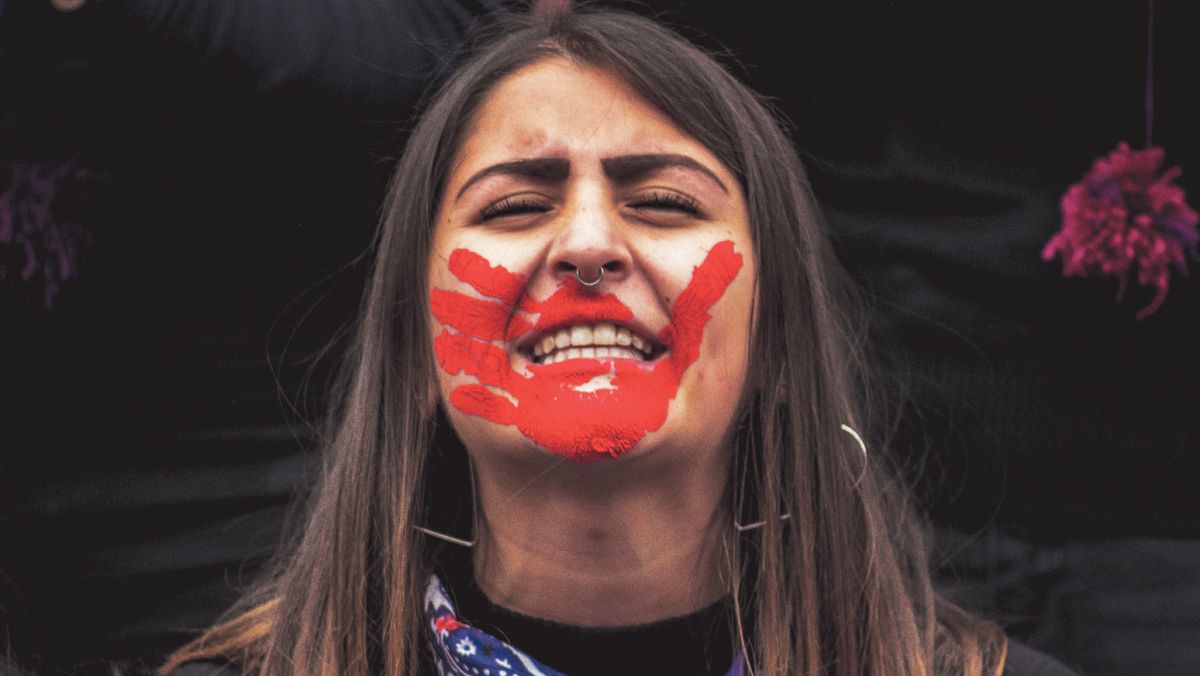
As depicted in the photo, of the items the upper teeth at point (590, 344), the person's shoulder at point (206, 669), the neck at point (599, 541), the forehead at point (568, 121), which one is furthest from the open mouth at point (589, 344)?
the person's shoulder at point (206, 669)

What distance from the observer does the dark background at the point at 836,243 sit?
2514 millimetres

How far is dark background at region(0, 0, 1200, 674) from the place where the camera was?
2.51 meters

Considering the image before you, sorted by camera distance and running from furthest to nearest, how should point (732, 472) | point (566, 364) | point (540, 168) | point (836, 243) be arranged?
1. point (836, 243)
2. point (732, 472)
3. point (540, 168)
4. point (566, 364)

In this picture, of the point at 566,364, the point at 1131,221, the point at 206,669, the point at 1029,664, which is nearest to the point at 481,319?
the point at 566,364

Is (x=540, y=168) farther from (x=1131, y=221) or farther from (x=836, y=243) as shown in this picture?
(x=1131, y=221)

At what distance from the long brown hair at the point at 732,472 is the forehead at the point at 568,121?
26 mm

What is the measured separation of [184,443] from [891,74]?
1.61m

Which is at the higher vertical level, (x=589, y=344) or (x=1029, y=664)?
(x=589, y=344)

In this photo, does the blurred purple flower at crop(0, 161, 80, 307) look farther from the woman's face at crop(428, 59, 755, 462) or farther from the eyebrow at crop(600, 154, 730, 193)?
the eyebrow at crop(600, 154, 730, 193)

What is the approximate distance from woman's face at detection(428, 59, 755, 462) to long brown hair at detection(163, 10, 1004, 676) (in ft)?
0.20

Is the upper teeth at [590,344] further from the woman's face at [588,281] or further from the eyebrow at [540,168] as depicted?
the eyebrow at [540,168]

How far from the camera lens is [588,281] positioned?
1849 mm

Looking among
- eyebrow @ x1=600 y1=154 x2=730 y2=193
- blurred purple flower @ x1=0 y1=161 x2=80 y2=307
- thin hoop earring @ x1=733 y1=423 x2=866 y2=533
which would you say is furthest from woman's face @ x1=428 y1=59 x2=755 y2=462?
blurred purple flower @ x1=0 y1=161 x2=80 y2=307

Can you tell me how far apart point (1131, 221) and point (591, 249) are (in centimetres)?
125
